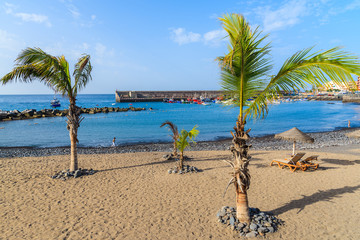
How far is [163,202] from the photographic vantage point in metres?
7.21

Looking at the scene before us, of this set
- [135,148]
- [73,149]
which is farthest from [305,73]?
[135,148]

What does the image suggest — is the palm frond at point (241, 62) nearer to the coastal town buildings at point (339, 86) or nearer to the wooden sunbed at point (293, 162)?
the coastal town buildings at point (339, 86)

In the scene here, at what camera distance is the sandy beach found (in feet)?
18.0

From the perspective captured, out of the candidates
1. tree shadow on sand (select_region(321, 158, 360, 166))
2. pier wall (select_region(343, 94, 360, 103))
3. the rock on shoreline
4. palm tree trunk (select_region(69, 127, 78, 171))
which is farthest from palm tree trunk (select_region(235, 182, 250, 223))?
pier wall (select_region(343, 94, 360, 103))

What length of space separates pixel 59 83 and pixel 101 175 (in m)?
4.55

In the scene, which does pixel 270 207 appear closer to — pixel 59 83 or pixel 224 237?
pixel 224 237

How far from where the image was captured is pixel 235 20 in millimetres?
4457

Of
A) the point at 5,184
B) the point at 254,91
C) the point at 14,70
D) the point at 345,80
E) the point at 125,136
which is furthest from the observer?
the point at 125,136

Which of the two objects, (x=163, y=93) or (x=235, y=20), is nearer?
(x=235, y=20)

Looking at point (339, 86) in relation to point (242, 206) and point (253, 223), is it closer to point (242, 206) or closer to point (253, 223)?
point (242, 206)

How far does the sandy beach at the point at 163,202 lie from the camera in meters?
5.50

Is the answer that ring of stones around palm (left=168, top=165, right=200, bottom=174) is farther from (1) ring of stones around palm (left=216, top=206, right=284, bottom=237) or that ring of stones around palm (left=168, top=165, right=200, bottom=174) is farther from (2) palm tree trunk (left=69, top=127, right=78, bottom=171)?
(2) palm tree trunk (left=69, top=127, right=78, bottom=171)

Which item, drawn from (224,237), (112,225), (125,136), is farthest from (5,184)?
(125,136)

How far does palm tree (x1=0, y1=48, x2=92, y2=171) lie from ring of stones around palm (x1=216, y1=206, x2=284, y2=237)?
744 centimetres
